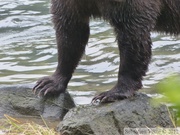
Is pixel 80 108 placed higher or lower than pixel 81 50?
lower

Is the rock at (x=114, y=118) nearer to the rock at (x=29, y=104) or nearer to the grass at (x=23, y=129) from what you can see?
the grass at (x=23, y=129)

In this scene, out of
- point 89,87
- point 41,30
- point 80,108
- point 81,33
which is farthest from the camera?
point 41,30

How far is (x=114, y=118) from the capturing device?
3.25m

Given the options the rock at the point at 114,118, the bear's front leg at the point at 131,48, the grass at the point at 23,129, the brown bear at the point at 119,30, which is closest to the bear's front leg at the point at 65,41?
the brown bear at the point at 119,30

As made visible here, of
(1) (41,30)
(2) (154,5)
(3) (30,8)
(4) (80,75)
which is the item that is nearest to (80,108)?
(2) (154,5)

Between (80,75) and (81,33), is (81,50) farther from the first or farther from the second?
(80,75)

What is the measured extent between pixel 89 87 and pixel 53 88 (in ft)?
3.68

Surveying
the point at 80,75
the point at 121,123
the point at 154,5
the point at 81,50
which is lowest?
the point at 80,75

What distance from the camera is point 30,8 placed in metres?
9.62

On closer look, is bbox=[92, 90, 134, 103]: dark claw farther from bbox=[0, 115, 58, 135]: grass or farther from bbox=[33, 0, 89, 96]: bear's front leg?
bbox=[33, 0, 89, 96]: bear's front leg

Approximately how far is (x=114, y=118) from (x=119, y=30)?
0.79 meters

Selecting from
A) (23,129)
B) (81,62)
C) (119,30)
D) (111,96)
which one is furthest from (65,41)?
(81,62)

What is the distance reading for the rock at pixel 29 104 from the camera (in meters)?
4.00

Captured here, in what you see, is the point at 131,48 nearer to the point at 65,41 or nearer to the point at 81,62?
the point at 65,41
